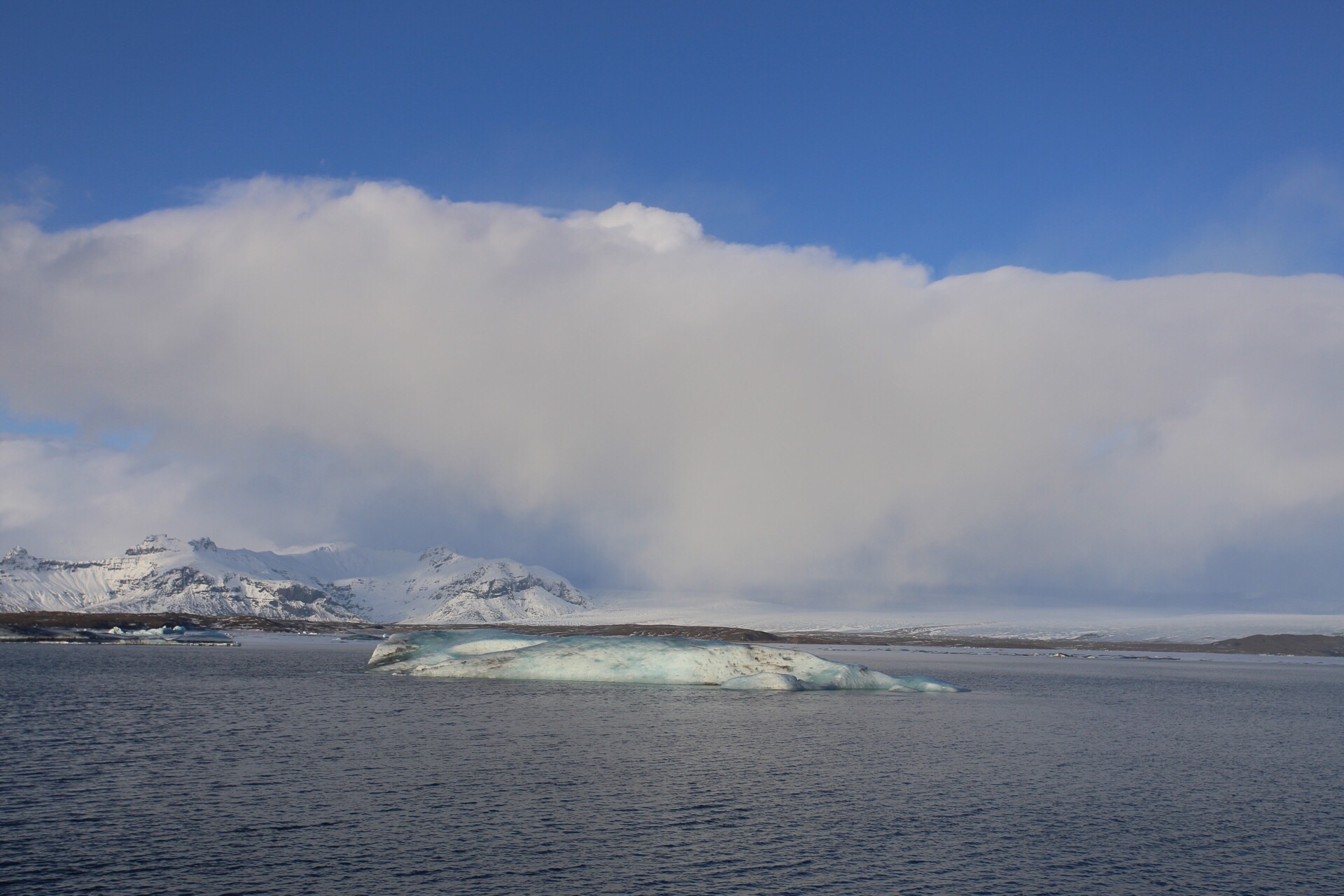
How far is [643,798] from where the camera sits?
2197 cm

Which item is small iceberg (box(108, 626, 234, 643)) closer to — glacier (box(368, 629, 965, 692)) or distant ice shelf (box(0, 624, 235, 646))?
distant ice shelf (box(0, 624, 235, 646))

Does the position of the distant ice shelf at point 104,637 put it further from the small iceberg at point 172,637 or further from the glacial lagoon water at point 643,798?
the glacial lagoon water at point 643,798

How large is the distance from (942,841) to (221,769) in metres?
17.8

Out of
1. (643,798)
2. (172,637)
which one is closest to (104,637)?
(172,637)

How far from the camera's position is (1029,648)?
180750 millimetres

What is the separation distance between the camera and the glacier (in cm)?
5603

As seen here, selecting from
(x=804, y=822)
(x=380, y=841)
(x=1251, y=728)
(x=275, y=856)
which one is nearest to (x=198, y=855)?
(x=275, y=856)

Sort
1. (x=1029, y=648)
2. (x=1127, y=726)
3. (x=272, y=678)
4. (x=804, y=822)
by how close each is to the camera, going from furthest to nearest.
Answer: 1. (x=1029, y=648)
2. (x=272, y=678)
3. (x=1127, y=726)
4. (x=804, y=822)

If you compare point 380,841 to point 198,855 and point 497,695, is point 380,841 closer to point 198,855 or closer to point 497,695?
Answer: point 198,855

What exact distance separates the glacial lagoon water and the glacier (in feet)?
34.7

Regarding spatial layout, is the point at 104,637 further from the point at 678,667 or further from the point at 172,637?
the point at 678,667

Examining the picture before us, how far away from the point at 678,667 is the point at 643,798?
34.7 m

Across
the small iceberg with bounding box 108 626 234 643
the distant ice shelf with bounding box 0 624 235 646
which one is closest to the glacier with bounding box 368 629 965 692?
the distant ice shelf with bounding box 0 624 235 646

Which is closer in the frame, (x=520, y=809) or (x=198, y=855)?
(x=198, y=855)
